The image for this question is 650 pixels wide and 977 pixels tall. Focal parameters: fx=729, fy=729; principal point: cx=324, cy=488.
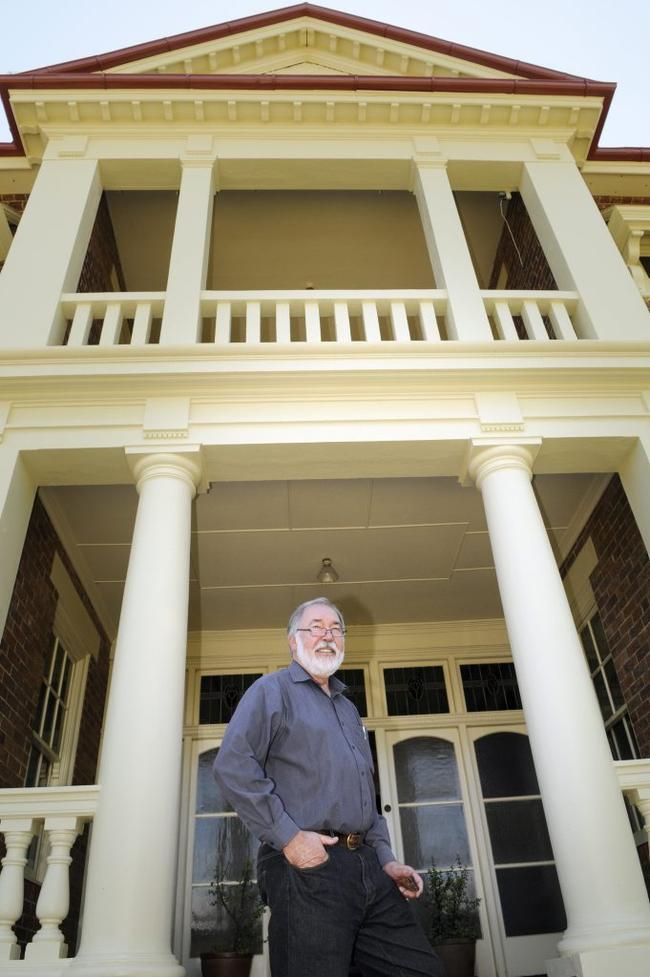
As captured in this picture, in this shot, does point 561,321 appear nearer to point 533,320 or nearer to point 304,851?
point 533,320

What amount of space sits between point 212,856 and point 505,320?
5.66 meters

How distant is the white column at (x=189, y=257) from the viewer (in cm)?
534

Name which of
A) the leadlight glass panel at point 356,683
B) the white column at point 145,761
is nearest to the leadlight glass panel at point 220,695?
the leadlight glass panel at point 356,683

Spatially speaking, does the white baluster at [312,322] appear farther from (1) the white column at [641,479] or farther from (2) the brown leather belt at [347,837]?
(2) the brown leather belt at [347,837]

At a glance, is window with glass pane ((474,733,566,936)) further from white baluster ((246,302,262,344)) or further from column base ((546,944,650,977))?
white baluster ((246,302,262,344))

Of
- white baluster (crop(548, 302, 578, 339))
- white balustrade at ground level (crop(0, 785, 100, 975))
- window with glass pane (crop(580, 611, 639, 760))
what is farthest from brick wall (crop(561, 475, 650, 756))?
white balustrade at ground level (crop(0, 785, 100, 975))

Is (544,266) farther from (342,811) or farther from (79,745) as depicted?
(79,745)

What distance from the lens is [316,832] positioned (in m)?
2.48

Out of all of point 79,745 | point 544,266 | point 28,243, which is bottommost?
point 79,745

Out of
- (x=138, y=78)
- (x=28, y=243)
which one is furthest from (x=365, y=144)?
(x=28, y=243)

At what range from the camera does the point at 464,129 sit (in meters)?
7.06

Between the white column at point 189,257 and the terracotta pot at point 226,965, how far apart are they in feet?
16.0

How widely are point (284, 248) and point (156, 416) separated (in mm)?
4058

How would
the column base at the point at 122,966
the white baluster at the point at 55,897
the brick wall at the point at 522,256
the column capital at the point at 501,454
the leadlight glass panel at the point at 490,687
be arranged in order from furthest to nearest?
the leadlight glass panel at the point at 490,687 < the brick wall at the point at 522,256 < the column capital at the point at 501,454 < the white baluster at the point at 55,897 < the column base at the point at 122,966
